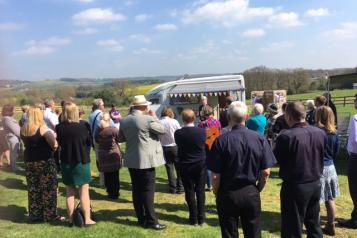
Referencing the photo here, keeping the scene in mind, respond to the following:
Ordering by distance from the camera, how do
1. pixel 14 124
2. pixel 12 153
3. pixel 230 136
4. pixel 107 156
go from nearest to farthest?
pixel 230 136 → pixel 107 156 → pixel 14 124 → pixel 12 153

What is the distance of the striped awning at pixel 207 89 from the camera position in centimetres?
1678

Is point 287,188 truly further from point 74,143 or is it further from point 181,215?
point 74,143

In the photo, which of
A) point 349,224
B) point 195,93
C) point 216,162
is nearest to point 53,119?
point 216,162

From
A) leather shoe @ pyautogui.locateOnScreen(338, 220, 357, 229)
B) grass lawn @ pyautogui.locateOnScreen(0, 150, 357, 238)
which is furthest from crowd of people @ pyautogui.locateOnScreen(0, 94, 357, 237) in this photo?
grass lawn @ pyautogui.locateOnScreen(0, 150, 357, 238)

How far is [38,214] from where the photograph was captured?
5.79 m

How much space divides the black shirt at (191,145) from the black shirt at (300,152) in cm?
162

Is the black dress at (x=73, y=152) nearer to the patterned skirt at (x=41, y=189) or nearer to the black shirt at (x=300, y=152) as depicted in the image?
the patterned skirt at (x=41, y=189)

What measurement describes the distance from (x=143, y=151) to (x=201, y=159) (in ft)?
2.87

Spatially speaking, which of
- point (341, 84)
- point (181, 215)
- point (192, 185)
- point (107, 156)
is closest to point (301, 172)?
point (192, 185)

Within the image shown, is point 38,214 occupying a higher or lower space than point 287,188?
lower

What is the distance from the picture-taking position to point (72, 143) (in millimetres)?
5312

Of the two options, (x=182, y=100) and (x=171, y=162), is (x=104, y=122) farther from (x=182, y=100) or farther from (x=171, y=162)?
(x=182, y=100)

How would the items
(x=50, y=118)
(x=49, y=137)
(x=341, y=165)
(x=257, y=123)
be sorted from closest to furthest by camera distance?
(x=49, y=137), (x=257, y=123), (x=50, y=118), (x=341, y=165)

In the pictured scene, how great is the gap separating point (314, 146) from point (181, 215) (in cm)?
289
